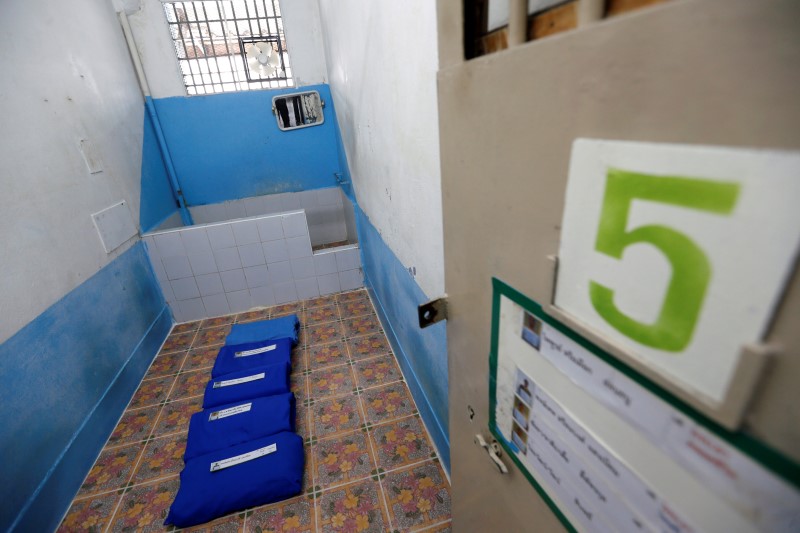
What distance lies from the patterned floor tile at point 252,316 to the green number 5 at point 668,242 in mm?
3203

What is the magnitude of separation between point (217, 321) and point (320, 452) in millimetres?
1946

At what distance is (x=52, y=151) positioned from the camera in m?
2.10

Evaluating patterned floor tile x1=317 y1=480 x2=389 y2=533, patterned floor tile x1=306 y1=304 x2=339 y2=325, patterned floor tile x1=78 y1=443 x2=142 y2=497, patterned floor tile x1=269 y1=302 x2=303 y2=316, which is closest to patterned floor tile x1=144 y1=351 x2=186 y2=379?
patterned floor tile x1=78 y1=443 x2=142 y2=497

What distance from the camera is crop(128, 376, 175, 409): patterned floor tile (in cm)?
232

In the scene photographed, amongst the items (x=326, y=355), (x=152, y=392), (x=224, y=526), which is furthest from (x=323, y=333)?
(x=224, y=526)

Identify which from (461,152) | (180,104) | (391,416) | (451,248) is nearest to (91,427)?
(391,416)

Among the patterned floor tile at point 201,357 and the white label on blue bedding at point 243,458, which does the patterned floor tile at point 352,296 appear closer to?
the patterned floor tile at point 201,357

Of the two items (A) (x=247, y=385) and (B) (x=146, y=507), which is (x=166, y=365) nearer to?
(A) (x=247, y=385)

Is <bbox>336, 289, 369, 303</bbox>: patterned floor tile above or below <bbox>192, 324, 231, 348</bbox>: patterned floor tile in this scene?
above

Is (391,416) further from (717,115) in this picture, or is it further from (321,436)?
(717,115)

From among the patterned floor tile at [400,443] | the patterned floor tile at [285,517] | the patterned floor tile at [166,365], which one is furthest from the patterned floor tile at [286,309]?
the patterned floor tile at [285,517]

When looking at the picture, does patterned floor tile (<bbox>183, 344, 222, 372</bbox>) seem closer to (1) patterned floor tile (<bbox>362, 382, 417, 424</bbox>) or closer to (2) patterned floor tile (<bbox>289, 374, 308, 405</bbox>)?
(2) patterned floor tile (<bbox>289, 374, 308, 405</bbox>)

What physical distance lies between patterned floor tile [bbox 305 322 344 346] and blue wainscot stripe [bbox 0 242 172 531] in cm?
124

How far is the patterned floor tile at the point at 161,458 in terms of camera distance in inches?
71.7
